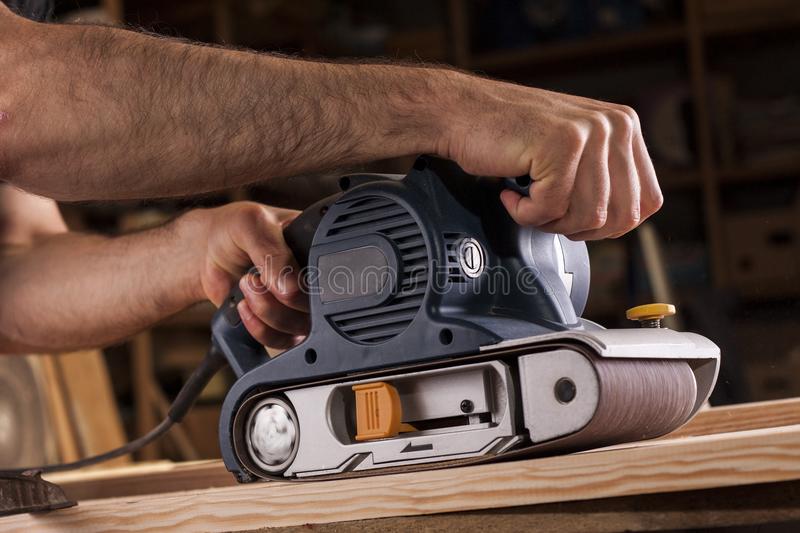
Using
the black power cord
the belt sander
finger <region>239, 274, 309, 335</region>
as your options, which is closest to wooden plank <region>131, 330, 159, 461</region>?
the black power cord

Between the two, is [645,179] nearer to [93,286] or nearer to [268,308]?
[268,308]

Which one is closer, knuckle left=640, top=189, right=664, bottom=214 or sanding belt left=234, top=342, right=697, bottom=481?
sanding belt left=234, top=342, right=697, bottom=481

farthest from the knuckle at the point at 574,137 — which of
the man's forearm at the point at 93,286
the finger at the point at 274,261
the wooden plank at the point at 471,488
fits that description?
the man's forearm at the point at 93,286

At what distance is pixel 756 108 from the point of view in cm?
333

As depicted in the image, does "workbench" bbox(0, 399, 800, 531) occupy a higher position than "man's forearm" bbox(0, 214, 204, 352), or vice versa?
"man's forearm" bbox(0, 214, 204, 352)

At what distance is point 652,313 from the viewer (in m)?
0.91

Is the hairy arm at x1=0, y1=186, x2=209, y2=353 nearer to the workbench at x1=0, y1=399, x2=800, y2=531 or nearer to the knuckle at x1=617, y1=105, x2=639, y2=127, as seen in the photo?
the workbench at x1=0, y1=399, x2=800, y2=531

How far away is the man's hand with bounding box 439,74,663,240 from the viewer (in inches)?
32.2

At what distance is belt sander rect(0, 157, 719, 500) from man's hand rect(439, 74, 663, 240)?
0.11 feet

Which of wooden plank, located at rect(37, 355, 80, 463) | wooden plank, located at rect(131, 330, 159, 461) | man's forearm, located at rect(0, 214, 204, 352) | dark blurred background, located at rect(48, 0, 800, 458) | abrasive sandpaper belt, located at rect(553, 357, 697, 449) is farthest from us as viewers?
wooden plank, located at rect(131, 330, 159, 461)

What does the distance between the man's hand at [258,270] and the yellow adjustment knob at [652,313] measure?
1.18 ft

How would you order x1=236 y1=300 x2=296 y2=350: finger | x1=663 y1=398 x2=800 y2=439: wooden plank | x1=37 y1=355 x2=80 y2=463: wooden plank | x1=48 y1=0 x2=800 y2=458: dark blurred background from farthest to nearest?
x1=48 y1=0 x2=800 y2=458: dark blurred background, x1=37 y1=355 x2=80 y2=463: wooden plank, x1=236 y1=300 x2=296 y2=350: finger, x1=663 y1=398 x2=800 y2=439: wooden plank

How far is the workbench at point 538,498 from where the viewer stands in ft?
2.11

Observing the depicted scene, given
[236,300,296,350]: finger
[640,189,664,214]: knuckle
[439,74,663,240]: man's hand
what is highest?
[439,74,663,240]: man's hand
